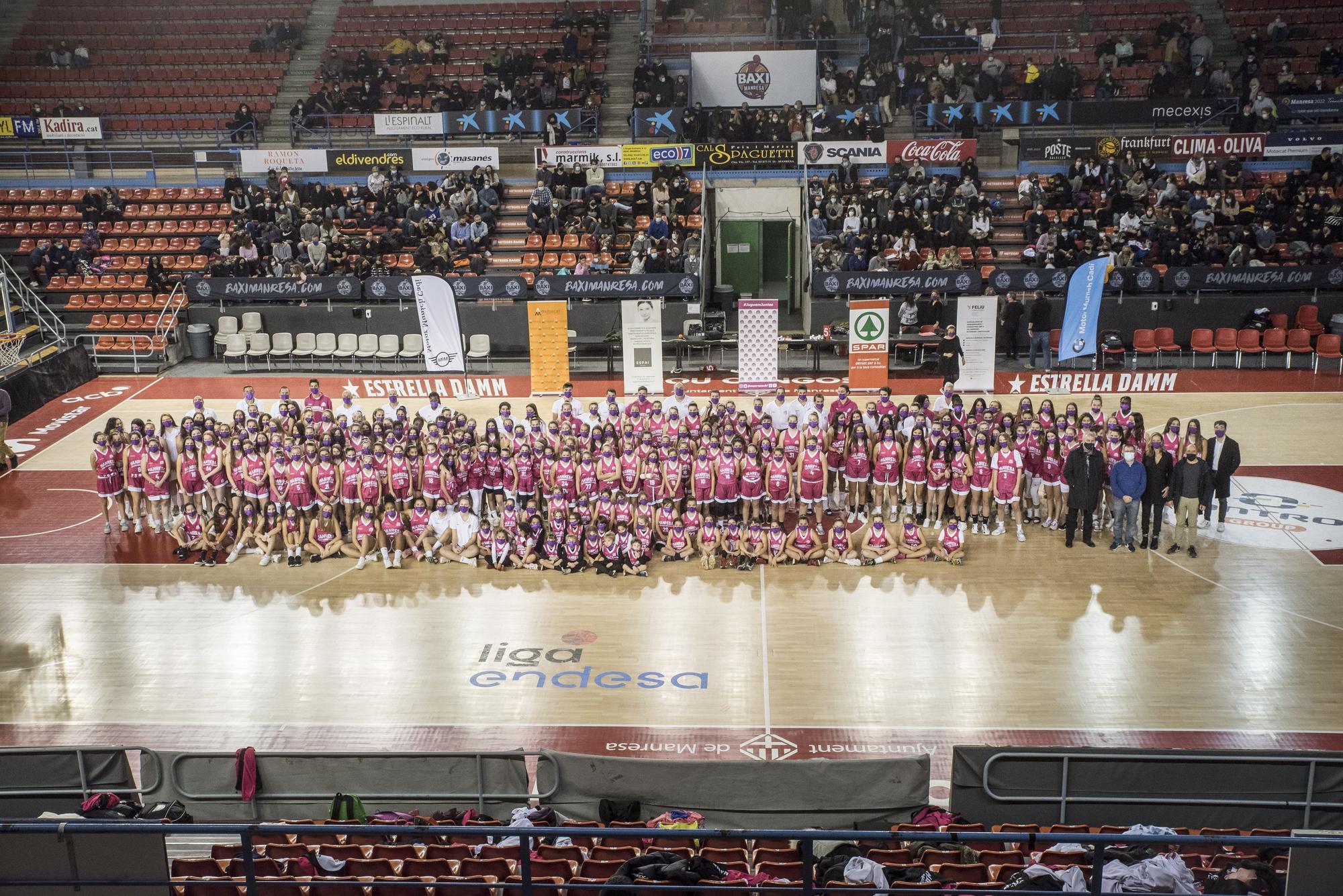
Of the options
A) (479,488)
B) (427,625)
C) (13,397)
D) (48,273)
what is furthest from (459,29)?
(427,625)

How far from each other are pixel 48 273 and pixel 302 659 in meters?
23.1

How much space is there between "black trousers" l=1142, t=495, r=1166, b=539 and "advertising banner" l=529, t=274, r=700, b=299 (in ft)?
48.4

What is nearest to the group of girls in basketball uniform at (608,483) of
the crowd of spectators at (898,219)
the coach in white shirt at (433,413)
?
the coach in white shirt at (433,413)

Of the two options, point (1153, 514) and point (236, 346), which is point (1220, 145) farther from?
point (236, 346)

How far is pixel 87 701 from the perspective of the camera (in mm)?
15406

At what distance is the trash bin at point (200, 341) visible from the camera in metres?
32.4

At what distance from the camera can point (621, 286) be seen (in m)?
31.4

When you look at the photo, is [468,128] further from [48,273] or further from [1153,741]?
[1153,741]

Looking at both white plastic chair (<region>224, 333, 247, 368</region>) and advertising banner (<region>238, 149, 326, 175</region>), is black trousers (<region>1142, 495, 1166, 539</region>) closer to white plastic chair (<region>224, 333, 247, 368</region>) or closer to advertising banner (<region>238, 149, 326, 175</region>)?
white plastic chair (<region>224, 333, 247, 368</region>)

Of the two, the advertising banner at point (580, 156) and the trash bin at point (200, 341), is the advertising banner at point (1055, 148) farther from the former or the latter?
the trash bin at point (200, 341)

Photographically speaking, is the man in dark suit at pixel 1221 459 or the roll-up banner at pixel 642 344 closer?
the man in dark suit at pixel 1221 459

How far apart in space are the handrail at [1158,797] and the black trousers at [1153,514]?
841 centimetres

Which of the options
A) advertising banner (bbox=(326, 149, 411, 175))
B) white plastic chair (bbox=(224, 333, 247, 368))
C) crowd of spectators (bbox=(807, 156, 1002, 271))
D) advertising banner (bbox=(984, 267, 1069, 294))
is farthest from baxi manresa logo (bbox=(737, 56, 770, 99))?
white plastic chair (bbox=(224, 333, 247, 368))

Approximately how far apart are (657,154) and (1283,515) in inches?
810
